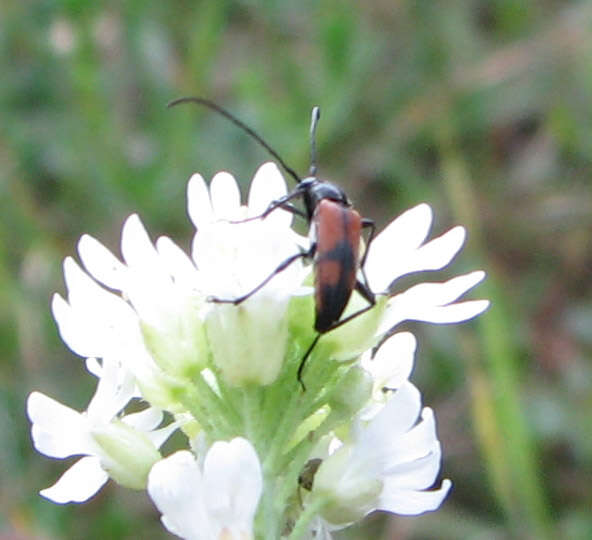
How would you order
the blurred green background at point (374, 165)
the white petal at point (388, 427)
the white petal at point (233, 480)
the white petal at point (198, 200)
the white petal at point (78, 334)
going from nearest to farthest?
the white petal at point (233, 480)
the white petal at point (388, 427)
the white petal at point (78, 334)
the white petal at point (198, 200)
the blurred green background at point (374, 165)

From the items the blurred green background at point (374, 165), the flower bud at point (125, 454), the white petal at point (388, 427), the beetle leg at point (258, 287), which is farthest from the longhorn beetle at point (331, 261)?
the blurred green background at point (374, 165)

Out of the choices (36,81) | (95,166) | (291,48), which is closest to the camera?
(95,166)

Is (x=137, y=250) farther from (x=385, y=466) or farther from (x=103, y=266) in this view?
(x=385, y=466)

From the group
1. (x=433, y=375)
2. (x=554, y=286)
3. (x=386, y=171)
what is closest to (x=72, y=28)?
(x=386, y=171)

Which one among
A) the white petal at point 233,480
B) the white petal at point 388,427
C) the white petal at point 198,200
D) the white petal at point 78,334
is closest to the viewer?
the white petal at point 233,480

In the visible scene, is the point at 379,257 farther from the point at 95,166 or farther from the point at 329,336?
the point at 95,166

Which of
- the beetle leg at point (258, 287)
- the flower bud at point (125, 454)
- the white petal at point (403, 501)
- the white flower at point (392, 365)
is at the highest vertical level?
the beetle leg at point (258, 287)

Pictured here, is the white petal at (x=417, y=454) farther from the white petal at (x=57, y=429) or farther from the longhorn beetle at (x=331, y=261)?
the white petal at (x=57, y=429)
